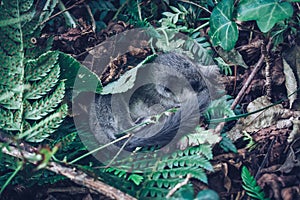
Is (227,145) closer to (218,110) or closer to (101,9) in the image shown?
(218,110)

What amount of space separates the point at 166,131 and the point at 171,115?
5 cm

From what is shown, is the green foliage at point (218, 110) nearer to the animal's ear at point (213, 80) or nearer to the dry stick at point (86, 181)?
the animal's ear at point (213, 80)

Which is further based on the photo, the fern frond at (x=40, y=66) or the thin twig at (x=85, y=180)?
the fern frond at (x=40, y=66)

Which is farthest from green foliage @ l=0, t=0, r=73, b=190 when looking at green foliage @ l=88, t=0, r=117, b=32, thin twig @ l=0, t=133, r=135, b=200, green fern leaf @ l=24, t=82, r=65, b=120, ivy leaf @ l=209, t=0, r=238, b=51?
ivy leaf @ l=209, t=0, r=238, b=51

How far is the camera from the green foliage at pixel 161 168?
1168 millimetres

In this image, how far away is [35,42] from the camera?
53.6 inches

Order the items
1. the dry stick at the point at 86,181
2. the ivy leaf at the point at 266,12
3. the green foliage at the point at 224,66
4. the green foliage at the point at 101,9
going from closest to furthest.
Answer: the dry stick at the point at 86,181
the ivy leaf at the point at 266,12
the green foliage at the point at 224,66
the green foliage at the point at 101,9

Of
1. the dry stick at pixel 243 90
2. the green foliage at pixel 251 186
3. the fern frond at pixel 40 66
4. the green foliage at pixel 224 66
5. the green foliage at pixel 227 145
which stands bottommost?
the green foliage at pixel 251 186

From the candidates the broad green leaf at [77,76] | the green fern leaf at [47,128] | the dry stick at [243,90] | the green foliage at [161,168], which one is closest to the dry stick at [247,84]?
the dry stick at [243,90]

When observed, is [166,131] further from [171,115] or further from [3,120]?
[3,120]

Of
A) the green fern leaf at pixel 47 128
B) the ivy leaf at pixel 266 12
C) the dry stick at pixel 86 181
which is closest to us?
the dry stick at pixel 86 181

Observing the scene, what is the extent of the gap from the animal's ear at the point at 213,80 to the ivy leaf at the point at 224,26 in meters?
0.09

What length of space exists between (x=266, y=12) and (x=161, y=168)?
0.62m

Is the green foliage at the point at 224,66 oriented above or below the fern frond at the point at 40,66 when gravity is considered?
below
